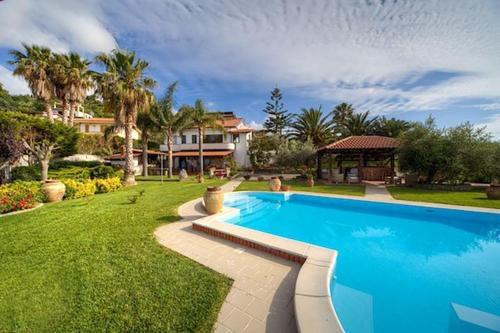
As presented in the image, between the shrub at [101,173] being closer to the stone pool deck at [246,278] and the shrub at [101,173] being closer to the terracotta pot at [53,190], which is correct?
the terracotta pot at [53,190]

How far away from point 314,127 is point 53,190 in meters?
35.1

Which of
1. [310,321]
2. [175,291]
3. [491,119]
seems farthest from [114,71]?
[491,119]

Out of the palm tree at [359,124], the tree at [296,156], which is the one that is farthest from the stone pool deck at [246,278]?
the palm tree at [359,124]

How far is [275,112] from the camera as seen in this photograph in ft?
166

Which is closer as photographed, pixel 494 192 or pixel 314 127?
pixel 494 192

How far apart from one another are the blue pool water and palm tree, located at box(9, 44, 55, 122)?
23957 millimetres

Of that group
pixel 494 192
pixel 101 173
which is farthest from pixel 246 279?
pixel 101 173

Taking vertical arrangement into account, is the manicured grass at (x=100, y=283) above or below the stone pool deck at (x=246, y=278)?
above

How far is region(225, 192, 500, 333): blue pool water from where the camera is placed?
421cm

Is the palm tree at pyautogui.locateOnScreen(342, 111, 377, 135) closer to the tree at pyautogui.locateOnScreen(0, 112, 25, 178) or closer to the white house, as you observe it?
the white house

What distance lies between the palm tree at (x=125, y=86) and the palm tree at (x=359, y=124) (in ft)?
112

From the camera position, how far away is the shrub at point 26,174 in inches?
663

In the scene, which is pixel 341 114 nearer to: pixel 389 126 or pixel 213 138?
pixel 389 126

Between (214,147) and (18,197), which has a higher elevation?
(214,147)
